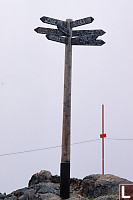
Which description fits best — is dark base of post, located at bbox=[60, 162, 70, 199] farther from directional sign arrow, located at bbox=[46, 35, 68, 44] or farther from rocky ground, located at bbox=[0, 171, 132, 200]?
directional sign arrow, located at bbox=[46, 35, 68, 44]

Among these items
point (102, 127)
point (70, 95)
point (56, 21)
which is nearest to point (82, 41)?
point (56, 21)

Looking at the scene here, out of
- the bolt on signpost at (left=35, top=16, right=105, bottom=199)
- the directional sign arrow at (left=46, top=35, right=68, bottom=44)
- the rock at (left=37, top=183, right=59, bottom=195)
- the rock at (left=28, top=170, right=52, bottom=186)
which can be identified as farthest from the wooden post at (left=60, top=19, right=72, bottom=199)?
the rock at (left=28, top=170, right=52, bottom=186)

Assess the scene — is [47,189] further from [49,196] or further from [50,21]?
[50,21]

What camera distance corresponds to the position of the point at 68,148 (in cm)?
711

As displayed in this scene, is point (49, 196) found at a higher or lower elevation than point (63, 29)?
lower

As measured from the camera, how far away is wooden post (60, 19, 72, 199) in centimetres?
702

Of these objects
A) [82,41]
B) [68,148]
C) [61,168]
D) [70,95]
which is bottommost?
[61,168]

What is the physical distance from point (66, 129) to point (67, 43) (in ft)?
7.90

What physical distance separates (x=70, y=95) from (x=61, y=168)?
2.00 metres

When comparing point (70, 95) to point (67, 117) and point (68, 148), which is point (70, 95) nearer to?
point (67, 117)

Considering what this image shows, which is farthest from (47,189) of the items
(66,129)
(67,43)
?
(67,43)

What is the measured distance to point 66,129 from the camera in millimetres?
7121

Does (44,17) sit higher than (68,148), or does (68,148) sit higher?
(44,17)

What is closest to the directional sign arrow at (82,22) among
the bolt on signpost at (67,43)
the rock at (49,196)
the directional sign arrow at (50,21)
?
the bolt on signpost at (67,43)
